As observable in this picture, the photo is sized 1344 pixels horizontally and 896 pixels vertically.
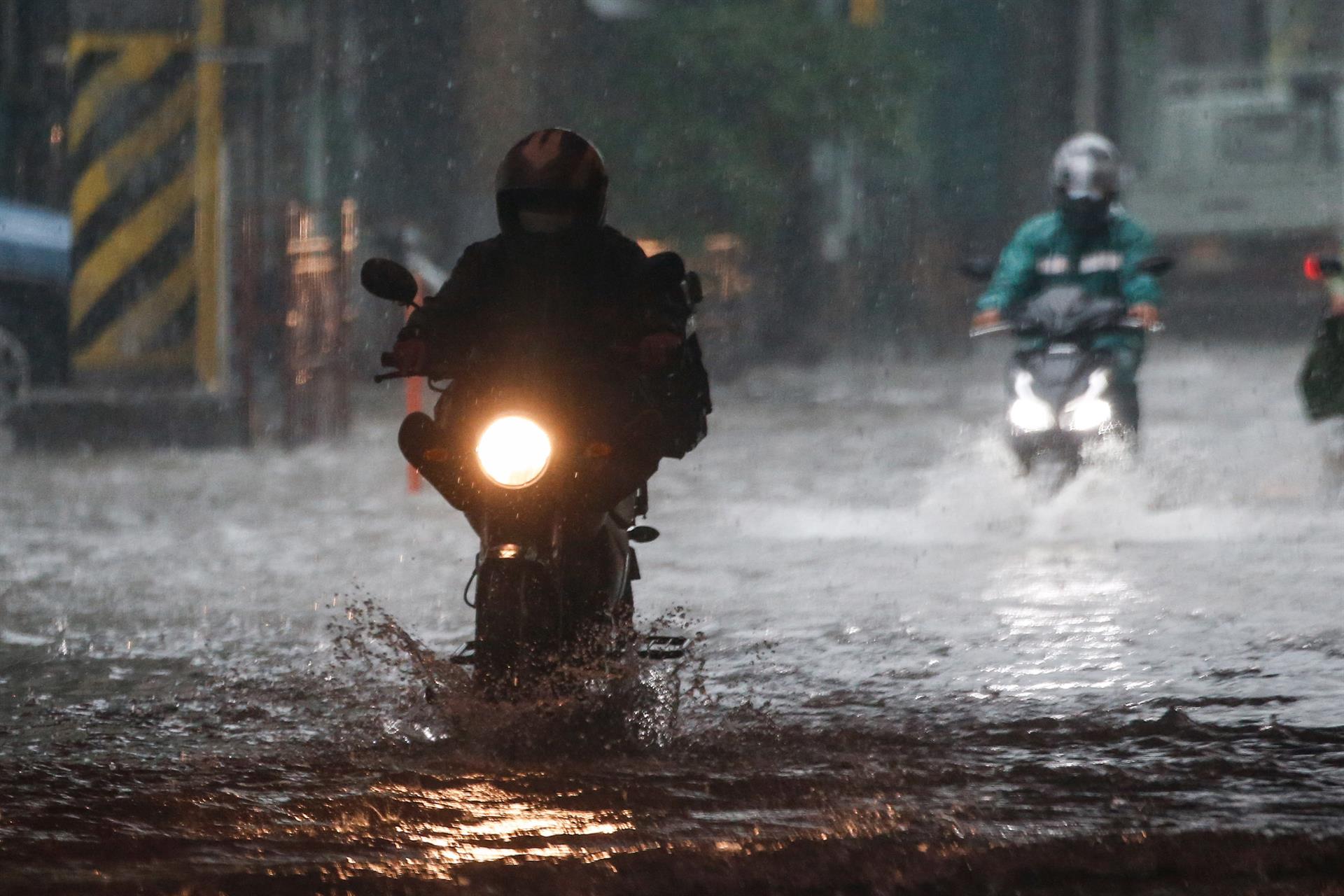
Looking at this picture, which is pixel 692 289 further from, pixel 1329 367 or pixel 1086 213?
pixel 1329 367

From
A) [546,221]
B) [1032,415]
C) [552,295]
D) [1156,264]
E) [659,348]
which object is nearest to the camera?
[659,348]

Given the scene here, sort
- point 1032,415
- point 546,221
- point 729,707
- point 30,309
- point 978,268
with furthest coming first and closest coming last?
point 30,309 < point 1032,415 < point 978,268 < point 729,707 < point 546,221

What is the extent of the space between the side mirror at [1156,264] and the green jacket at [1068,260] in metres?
0.38

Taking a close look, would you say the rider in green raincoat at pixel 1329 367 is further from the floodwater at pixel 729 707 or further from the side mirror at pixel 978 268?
the side mirror at pixel 978 268

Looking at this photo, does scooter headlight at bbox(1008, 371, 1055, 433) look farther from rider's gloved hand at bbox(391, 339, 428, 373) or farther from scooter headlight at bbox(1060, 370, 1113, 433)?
rider's gloved hand at bbox(391, 339, 428, 373)

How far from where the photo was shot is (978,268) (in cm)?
939

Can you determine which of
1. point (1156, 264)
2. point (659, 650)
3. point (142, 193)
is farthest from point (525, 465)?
point (142, 193)

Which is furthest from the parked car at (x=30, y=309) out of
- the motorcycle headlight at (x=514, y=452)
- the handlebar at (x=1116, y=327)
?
the motorcycle headlight at (x=514, y=452)

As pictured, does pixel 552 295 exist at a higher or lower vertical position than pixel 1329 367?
lower

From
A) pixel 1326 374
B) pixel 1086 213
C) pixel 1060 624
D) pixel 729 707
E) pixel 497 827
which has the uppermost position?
pixel 1086 213

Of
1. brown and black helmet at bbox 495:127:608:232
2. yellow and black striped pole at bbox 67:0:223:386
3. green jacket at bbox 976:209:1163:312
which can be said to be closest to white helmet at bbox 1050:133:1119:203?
green jacket at bbox 976:209:1163:312

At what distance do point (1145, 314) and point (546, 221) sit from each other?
4.50 metres

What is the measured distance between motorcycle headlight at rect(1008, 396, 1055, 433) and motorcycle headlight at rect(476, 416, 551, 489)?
4.99 metres

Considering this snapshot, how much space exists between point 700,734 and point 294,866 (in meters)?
1.36
